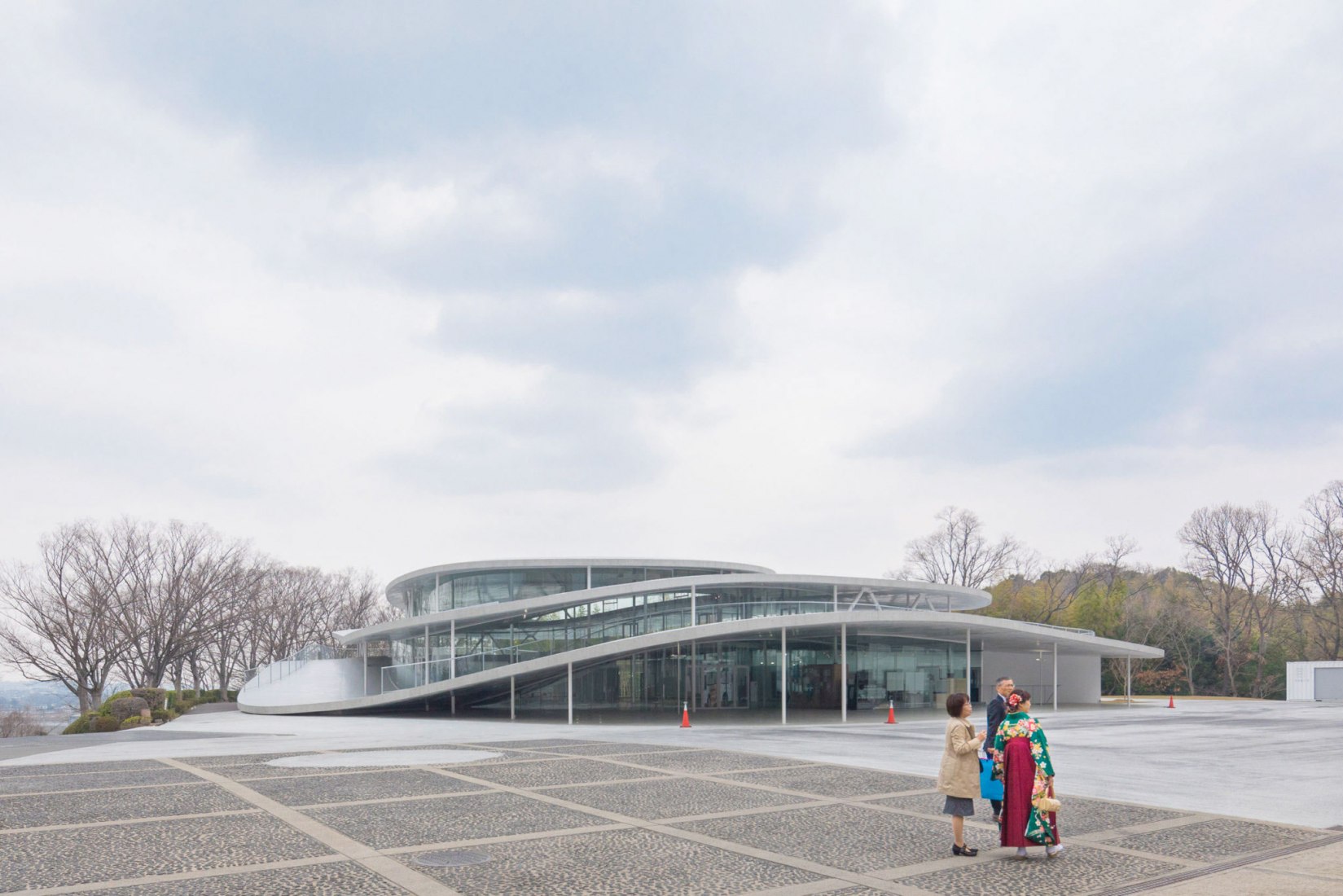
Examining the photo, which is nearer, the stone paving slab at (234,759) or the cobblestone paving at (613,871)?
the cobblestone paving at (613,871)

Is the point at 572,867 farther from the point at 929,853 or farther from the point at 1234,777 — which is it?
the point at 1234,777

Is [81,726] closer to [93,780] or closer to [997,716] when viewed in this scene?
[93,780]

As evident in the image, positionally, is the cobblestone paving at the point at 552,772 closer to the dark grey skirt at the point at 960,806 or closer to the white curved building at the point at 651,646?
the dark grey skirt at the point at 960,806

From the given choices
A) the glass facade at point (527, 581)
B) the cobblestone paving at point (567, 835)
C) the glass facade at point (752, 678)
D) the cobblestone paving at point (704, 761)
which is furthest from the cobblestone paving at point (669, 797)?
the glass facade at point (527, 581)

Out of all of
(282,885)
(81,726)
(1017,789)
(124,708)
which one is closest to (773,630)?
(124,708)

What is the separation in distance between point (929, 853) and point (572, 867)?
11.0ft

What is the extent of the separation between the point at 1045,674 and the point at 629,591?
74.5 feet

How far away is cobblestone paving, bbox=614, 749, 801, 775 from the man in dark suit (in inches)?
254

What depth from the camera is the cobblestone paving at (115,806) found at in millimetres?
11320

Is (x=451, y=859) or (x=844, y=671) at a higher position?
(x=451, y=859)

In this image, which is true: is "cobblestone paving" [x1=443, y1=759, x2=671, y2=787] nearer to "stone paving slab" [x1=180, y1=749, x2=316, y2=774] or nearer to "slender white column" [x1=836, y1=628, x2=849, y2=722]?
"stone paving slab" [x1=180, y1=749, x2=316, y2=774]

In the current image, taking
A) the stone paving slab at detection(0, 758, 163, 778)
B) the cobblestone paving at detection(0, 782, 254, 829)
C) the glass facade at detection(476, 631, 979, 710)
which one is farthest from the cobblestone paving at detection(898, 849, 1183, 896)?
the glass facade at detection(476, 631, 979, 710)

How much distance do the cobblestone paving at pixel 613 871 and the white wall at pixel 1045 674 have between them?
1514 inches

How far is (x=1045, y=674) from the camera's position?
4591cm
